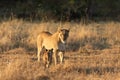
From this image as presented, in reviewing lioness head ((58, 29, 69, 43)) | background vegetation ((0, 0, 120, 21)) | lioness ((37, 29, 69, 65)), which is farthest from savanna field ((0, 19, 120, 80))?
background vegetation ((0, 0, 120, 21))

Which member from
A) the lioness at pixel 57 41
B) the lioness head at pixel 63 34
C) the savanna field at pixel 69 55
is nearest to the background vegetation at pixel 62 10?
the savanna field at pixel 69 55

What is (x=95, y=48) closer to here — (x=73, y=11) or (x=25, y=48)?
(x=25, y=48)

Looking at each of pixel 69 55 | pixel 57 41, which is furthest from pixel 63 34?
pixel 69 55

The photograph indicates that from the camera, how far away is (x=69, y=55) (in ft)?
45.4

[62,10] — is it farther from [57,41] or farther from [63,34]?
[63,34]

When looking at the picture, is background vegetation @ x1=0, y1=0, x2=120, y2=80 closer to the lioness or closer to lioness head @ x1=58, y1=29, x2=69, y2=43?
the lioness

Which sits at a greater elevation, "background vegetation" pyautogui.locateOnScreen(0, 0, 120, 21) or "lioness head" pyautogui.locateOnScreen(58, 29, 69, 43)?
"background vegetation" pyautogui.locateOnScreen(0, 0, 120, 21)

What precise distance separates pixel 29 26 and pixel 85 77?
26.7ft

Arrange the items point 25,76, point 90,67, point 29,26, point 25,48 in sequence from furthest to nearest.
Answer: point 29,26 → point 25,48 → point 90,67 → point 25,76

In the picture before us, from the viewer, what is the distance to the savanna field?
33.8 ft

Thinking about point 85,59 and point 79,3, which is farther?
point 79,3

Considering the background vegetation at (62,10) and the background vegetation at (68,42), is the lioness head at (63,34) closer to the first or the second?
the background vegetation at (68,42)

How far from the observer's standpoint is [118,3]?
88.0ft

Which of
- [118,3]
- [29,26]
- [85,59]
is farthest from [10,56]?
[118,3]
